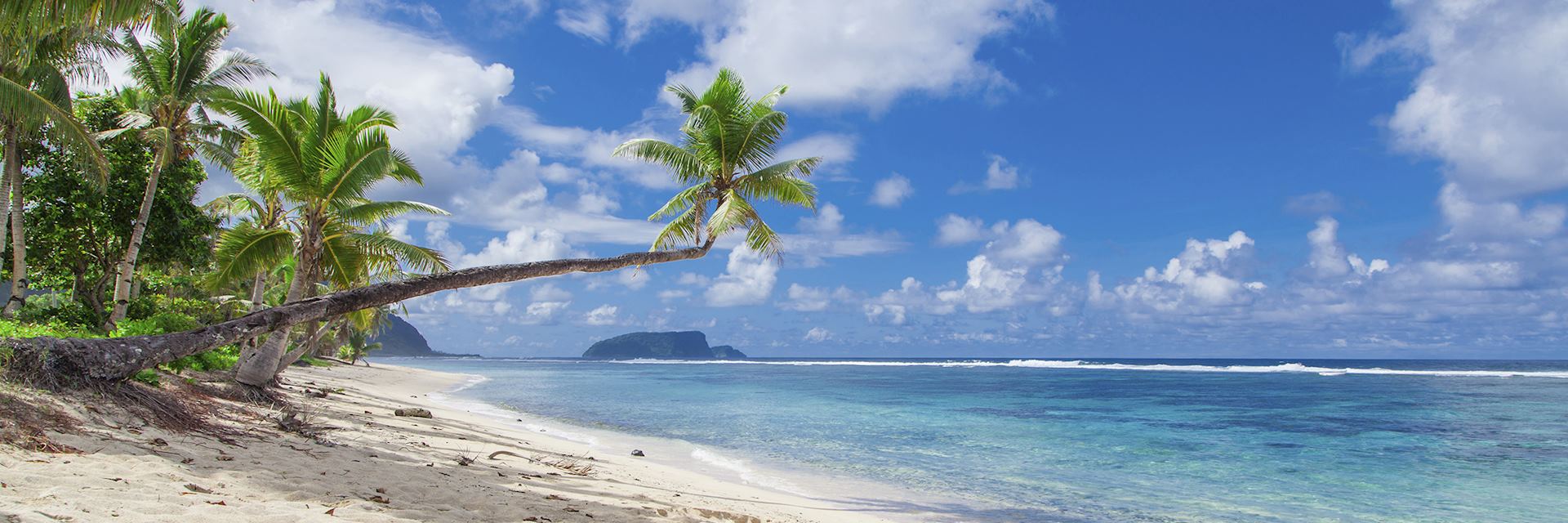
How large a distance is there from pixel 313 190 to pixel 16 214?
8.20 meters

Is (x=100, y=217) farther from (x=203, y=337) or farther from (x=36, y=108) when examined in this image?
(x=203, y=337)

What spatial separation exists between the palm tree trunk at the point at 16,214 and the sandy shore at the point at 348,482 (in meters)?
8.30

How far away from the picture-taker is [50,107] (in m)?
10.4

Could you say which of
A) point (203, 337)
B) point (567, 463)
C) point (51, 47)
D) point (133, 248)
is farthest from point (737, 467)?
point (51, 47)

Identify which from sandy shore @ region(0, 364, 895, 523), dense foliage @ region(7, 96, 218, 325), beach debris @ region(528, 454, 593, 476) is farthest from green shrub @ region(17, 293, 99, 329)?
beach debris @ region(528, 454, 593, 476)

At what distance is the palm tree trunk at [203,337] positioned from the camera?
692 centimetres

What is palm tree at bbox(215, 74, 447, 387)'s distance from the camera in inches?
448

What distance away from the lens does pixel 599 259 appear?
1149 cm

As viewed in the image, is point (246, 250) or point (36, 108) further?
point (246, 250)

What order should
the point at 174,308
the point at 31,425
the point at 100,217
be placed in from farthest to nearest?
the point at 174,308 → the point at 100,217 → the point at 31,425

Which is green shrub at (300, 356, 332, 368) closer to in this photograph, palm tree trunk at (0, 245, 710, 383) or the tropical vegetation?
the tropical vegetation

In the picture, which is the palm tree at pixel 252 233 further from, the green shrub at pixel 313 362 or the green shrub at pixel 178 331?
the green shrub at pixel 313 362

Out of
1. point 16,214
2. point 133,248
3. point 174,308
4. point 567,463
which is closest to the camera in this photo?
point 567,463

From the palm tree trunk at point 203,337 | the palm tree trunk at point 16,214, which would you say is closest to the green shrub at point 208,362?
the palm tree trunk at point 16,214
